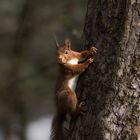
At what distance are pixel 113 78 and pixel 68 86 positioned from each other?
→ 1.86ft

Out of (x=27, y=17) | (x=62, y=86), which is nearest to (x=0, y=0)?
(x=27, y=17)

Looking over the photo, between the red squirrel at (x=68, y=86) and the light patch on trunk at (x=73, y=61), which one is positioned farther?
the light patch on trunk at (x=73, y=61)

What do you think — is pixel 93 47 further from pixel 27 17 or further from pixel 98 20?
pixel 27 17

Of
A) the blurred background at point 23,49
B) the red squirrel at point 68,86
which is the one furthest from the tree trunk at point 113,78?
the blurred background at point 23,49

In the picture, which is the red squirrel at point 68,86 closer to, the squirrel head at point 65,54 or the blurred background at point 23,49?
the squirrel head at point 65,54

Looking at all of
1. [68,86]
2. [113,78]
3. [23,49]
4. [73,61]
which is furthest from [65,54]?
[23,49]

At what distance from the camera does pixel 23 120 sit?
11953mm

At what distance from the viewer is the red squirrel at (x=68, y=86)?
513 cm

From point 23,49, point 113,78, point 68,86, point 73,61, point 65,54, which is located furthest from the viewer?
point 23,49

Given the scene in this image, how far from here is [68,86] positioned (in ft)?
17.5

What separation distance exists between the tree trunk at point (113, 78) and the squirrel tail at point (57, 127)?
318 millimetres

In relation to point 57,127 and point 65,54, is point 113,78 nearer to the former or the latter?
point 57,127

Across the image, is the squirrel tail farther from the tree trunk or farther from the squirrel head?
the squirrel head

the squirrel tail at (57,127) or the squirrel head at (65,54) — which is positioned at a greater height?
the squirrel head at (65,54)
